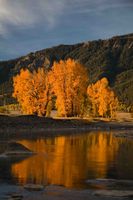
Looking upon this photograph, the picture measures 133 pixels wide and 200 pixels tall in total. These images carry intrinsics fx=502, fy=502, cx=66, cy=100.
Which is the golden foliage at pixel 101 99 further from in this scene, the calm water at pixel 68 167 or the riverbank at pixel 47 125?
the calm water at pixel 68 167

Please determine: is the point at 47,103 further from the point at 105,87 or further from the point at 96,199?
the point at 96,199

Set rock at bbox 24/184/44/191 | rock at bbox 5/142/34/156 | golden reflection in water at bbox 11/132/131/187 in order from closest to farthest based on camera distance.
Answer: rock at bbox 24/184/44/191
golden reflection in water at bbox 11/132/131/187
rock at bbox 5/142/34/156

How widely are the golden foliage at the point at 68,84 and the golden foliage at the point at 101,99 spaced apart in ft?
35.9

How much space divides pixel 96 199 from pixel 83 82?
280 ft

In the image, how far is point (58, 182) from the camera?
26688 millimetres

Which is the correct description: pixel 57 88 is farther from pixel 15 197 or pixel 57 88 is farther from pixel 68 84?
pixel 15 197

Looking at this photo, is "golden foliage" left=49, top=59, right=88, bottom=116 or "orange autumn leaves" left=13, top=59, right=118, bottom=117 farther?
"orange autumn leaves" left=13, top=59, right=118, bottom=117

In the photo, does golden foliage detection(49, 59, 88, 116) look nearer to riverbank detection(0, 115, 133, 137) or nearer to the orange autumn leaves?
the orange autumn leaves

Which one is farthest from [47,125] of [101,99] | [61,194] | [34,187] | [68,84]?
[61,194]

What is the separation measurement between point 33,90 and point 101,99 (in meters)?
18.4

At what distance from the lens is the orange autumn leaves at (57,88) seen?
349ft

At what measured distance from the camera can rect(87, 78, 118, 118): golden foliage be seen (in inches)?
4675

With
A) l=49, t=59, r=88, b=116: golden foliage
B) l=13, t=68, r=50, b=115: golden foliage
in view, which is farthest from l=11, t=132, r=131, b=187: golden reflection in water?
l=13, t=68, r=50, b=115: golden foliage

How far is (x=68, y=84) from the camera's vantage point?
107m
